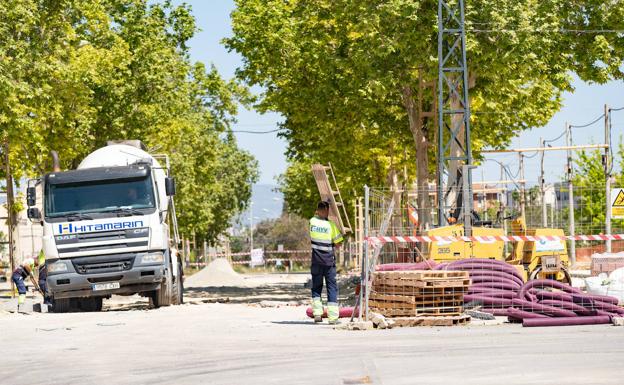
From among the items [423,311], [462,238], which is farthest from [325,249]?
[462,238]

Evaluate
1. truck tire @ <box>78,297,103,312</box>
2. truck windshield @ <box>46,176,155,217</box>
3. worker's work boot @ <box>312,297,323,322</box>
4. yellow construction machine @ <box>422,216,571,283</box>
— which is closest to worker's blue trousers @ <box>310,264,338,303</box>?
worker's work boot @ <box>312,297,323,322</box>

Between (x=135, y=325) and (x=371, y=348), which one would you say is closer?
(x=371, y=348)

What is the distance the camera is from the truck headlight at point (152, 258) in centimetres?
2770

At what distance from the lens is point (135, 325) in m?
21.7

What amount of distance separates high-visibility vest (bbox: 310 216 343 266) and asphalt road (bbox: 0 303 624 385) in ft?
3.58

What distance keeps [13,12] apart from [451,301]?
69.5 feet

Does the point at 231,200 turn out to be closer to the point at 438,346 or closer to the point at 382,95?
the point at 382,95

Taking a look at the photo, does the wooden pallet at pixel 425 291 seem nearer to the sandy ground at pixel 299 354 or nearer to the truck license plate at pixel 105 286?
the sandy ground at pixel 299 354

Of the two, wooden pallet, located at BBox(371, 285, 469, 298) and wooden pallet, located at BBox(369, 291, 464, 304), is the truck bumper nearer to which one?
wooden pallet, located at BBox(369, 291, 464, 304)

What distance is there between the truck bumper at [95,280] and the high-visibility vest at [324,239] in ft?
27.2


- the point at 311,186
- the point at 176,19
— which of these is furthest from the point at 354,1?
the point at 311,186

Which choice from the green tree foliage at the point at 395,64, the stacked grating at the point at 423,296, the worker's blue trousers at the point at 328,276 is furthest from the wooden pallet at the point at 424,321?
the green tree foliage at the point at 395,64

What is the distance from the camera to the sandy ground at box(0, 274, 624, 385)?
40.2 feet

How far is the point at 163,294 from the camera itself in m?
29.0
